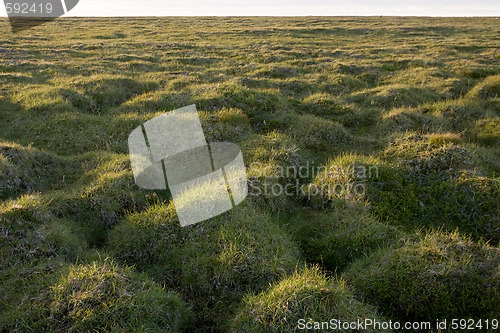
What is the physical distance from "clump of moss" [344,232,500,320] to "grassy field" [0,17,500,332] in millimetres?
28

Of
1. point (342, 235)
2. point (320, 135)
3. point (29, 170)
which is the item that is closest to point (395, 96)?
point (320, 135)

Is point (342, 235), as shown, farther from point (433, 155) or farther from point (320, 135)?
point (320, 135)

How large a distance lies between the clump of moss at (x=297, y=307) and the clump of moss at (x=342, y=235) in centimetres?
105

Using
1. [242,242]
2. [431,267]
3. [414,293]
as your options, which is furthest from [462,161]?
[242,242]

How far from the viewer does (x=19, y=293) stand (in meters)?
5.26

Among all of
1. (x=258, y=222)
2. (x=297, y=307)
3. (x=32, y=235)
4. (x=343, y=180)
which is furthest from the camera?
(x=343, y=180)

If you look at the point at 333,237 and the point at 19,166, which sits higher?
the point at 19,166

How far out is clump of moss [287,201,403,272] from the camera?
6.43 metres

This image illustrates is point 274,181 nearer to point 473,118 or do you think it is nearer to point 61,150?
point 61,150

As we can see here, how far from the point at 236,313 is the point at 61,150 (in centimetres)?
872

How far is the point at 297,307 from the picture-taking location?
4.75 meters

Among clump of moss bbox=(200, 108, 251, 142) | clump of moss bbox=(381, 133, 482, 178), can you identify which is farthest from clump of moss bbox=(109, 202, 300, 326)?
clump of moss bbox=(381, 133, 482, 178)

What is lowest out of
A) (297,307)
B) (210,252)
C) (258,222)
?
(210,252)

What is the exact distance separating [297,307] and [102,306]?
2.93 m
